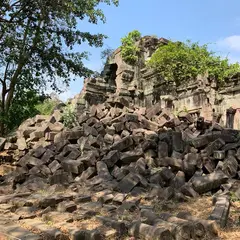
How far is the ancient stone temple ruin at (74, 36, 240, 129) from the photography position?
37.1 ft

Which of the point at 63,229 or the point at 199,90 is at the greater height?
the point at 199,90

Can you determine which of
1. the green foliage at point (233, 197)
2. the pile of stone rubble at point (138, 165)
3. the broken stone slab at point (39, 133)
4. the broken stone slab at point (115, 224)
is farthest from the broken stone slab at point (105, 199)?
the broken stone slab at point (39, 133)

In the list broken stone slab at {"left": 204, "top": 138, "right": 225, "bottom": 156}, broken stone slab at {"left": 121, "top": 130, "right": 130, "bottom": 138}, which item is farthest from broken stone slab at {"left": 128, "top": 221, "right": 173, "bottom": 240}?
broken stone slab at {"left": 121, "top": 130, "right": 130, "bottom": 138}

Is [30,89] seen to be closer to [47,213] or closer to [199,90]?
[199,90]

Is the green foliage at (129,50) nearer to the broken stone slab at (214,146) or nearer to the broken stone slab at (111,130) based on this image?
the broken stone slab at (111,130)

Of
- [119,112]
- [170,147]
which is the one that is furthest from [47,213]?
[119,112]

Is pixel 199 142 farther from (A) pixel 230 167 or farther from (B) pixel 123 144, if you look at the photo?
(B) pixel 123 144

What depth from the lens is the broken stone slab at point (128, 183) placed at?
16.3 feet

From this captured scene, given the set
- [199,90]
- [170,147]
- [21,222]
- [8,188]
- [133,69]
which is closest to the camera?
[21,222]

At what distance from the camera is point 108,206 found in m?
4.14

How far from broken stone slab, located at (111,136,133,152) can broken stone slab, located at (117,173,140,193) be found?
1349 millimetres

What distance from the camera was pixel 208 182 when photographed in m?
4.77

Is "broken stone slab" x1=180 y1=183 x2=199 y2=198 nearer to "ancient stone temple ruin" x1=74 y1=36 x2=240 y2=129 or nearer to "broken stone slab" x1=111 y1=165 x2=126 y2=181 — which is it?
"broken stone slab" x1=111 y1=165 x2=126 y2=181

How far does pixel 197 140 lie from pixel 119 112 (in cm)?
275
